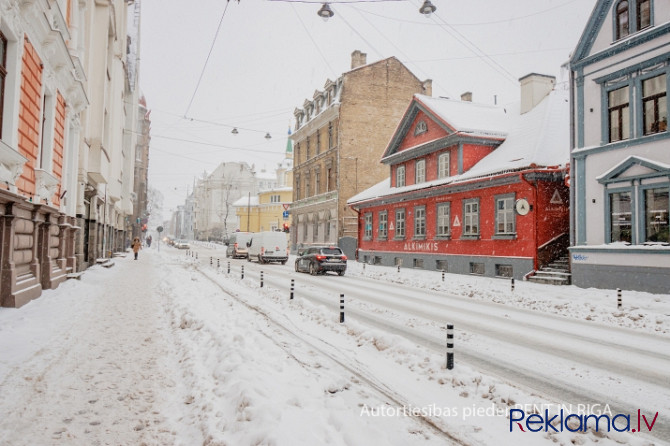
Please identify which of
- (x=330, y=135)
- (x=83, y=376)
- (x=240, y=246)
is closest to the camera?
(x=83, y=376)

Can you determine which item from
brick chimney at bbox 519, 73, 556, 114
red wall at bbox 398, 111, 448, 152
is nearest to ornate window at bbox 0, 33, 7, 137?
red wall at bbox 398, 111, 448, 152

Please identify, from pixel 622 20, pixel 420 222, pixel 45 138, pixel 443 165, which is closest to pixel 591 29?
pixel 622 20

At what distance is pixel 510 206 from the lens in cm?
2020

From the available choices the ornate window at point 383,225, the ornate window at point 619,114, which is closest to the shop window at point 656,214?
the ornate window at point 619,114

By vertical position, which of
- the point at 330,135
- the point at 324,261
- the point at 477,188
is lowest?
the point at 324,261

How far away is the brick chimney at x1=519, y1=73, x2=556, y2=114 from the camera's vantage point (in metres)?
24.7

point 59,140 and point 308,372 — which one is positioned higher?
point 59,140

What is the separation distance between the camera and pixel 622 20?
52.5ft

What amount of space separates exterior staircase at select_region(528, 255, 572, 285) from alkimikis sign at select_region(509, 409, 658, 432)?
44.9 feet

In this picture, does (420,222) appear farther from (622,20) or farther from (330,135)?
(330,135)

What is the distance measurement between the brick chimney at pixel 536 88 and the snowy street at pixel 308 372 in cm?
1616

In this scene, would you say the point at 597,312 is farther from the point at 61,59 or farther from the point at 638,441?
the point at 61,59

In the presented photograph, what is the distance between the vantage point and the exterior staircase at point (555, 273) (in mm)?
17234

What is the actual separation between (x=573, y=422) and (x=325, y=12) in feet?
46.9
